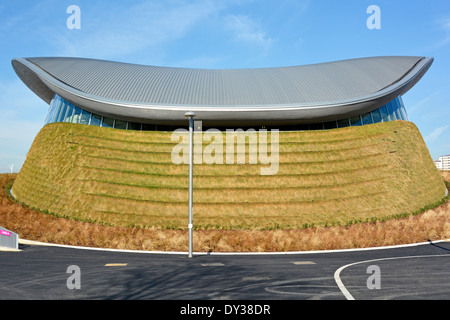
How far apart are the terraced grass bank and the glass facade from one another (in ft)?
4.00

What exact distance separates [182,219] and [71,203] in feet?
28.6

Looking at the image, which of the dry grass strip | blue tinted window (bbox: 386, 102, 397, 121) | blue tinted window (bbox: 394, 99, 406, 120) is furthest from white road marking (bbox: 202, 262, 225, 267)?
blue tinted window (bbox: 394, 99, 406, 120)

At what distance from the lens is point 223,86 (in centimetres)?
3434

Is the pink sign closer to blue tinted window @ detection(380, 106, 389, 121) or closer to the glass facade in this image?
the glass facade

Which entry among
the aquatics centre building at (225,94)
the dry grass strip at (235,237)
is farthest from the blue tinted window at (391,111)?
the dry grass strip at (235,237)

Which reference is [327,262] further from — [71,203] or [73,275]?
[71,203]

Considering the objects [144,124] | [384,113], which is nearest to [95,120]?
[144,124]

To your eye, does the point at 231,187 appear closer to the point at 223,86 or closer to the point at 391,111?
the point at 223,86

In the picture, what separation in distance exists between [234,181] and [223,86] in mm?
11089

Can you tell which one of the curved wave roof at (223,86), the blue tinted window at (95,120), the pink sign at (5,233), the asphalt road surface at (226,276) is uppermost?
the curved wave roof at (223,86)

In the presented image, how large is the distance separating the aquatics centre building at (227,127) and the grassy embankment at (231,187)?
0.34ft

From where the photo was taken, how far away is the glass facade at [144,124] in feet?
108

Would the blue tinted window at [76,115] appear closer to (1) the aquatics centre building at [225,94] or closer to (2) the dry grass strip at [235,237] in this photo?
(1) the aquatics centre building at [225,94]
